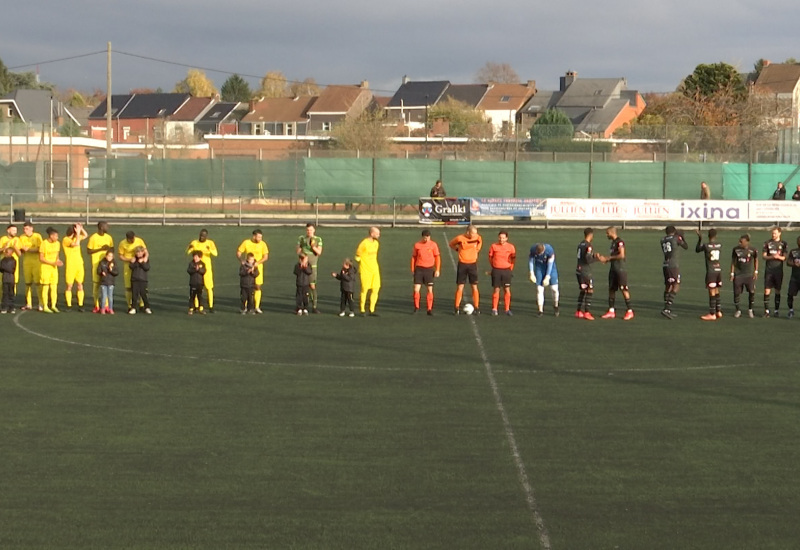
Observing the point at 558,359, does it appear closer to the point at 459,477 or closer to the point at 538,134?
the point at 459,477

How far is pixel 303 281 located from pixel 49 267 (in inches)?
204

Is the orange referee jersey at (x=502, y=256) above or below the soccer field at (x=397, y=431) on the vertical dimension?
above

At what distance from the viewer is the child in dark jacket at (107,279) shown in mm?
23945

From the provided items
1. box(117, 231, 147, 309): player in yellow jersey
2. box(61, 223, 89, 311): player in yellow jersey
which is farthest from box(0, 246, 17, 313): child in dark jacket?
box(117, 231, 147, 309): player in yellow jersey

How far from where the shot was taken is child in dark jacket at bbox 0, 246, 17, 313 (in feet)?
79.3

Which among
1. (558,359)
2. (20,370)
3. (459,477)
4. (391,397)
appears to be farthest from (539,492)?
(20,370)

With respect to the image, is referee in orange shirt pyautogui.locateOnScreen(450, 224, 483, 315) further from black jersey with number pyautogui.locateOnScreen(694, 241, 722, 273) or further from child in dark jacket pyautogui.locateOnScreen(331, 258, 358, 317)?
black jersey with number pyautogui.locateOnScreen(694, 241, 722, 273)

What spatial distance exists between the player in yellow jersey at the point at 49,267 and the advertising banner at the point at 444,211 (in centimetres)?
2202

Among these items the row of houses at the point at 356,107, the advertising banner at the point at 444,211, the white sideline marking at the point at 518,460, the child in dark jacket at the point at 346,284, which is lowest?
the white sideline marking at the point at 518,460

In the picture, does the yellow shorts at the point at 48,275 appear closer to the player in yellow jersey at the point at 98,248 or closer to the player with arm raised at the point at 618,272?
the player in yellow jersey at the point at 98,248

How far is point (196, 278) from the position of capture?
24172mm

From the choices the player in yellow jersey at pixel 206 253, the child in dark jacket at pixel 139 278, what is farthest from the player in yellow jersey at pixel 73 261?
the player in yellow jersey at pixel 206 253

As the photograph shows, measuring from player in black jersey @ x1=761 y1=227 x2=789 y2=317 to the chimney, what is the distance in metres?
100

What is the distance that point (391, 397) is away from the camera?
1593 cm
